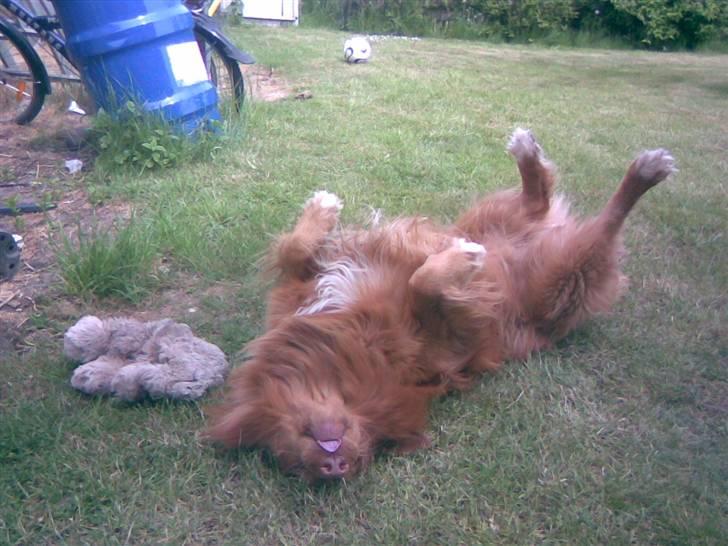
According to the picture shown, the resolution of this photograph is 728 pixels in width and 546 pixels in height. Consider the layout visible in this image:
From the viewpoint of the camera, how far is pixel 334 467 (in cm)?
217

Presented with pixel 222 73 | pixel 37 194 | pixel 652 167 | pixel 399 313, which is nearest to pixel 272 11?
pixel 222 73

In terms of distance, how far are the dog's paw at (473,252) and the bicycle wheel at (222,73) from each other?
3.40 m

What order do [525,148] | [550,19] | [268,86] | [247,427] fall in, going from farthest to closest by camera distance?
[550,19] < [268,86] < [525,148] < [247,427]

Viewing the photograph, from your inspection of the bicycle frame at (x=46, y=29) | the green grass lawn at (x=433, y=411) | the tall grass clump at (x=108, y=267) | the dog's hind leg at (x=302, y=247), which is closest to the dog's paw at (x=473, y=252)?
the green grass lawn at (x=433, y=411)

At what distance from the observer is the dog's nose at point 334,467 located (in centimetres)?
216

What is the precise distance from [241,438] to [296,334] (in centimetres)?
42

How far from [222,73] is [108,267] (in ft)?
10.9

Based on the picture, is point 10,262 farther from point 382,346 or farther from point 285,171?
point 285,171

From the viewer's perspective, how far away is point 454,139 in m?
5.62

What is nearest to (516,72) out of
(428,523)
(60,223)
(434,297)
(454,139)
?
(454,139)

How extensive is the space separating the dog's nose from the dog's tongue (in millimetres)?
21

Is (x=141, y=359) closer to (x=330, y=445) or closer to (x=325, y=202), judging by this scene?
(x=330, y=445)

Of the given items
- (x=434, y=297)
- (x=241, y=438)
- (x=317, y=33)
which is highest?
(x=434, y=297)

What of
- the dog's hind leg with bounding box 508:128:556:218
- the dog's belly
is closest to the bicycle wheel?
the dog's hind leg with bounding box 508:128:556:218
